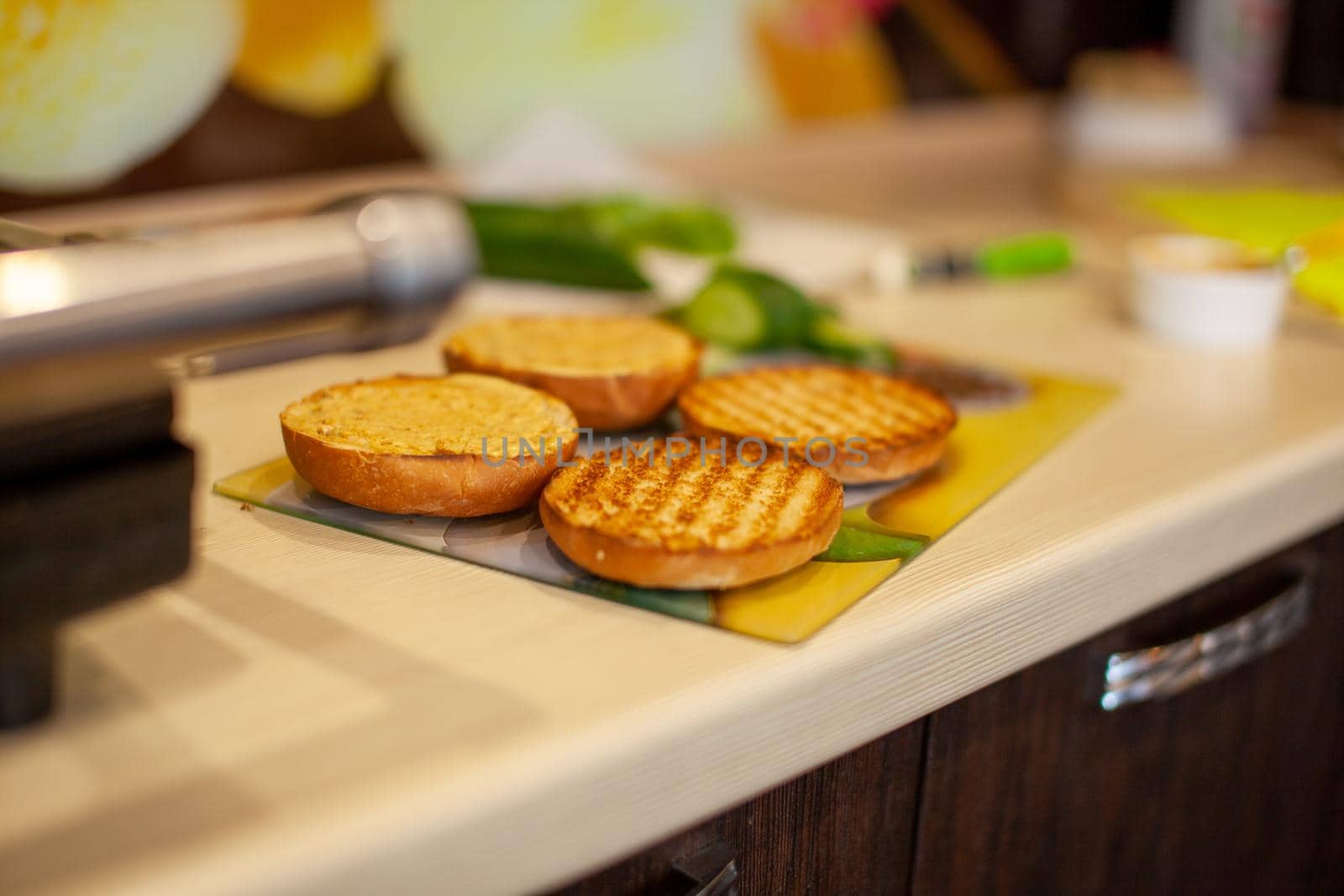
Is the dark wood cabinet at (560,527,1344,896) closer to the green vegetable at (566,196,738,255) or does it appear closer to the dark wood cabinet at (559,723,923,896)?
the dark wood cabinet at (559,723,923,896)

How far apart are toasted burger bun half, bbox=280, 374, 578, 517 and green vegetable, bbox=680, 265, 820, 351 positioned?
32cm

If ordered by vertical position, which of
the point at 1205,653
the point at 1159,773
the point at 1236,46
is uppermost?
the point at 1236,46

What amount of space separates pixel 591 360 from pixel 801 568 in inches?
11.4

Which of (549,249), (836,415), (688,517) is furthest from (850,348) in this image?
(688,517)

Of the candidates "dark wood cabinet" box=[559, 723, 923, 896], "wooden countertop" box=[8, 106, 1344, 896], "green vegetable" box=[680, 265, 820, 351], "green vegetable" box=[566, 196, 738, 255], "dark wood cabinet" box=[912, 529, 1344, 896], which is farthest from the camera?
"green vegetable" box=[566, 196, 738, 255]

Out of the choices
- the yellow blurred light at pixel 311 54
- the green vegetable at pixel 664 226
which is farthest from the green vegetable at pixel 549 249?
the yellow blurred light at pixel 311 54

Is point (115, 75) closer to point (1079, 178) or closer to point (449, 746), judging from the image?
point (449, 746)

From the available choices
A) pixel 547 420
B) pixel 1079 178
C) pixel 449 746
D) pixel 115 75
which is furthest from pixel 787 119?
pixel 449 746

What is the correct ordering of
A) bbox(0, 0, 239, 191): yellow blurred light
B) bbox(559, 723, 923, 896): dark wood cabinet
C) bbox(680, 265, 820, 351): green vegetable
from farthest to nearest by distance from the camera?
bbox(0, 0, 239, 191): yellow blurred light, bbox(680, 265, 820, 351): green vegetable, bbox(559, 723, 923, 896): dark wood cabinet

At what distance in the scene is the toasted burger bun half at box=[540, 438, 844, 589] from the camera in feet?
2.10

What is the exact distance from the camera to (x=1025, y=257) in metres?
1.44

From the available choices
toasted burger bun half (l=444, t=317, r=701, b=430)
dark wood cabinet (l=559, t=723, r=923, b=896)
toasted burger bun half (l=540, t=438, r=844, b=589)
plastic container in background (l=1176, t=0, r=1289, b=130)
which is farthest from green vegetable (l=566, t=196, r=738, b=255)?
plastic container in background (l=1176, t=0, r=1289, b=130)

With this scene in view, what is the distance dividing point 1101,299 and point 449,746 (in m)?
1.09

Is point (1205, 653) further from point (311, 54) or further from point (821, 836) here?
point (311, 54)
